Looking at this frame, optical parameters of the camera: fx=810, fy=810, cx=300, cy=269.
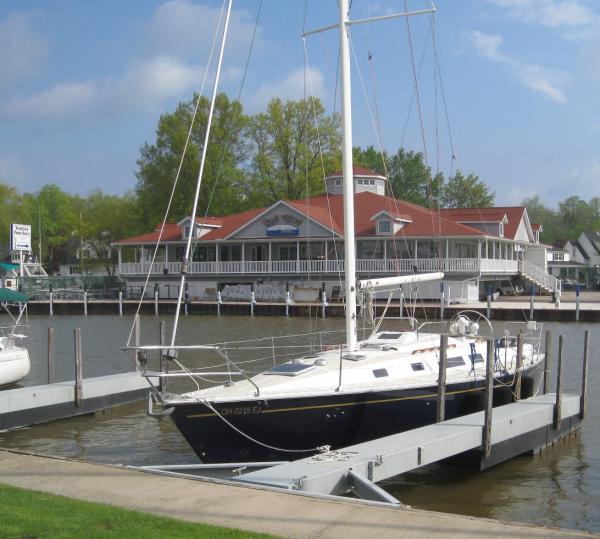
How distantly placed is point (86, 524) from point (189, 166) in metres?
68.7

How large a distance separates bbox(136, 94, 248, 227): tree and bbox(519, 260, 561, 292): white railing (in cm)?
2933

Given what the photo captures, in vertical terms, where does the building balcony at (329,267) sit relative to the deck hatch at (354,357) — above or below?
above

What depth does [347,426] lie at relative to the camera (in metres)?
14.8

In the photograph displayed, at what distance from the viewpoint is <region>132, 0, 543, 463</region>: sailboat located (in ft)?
45.4

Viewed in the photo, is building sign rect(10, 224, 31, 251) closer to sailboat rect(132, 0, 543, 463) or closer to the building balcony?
the building balcony

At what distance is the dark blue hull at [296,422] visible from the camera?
544 inches

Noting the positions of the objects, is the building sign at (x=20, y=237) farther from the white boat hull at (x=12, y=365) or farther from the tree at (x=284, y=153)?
the tree at (x=284, y=153)

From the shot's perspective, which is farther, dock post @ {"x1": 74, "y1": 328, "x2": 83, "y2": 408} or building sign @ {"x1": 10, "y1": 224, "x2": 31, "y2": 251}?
building sign @ {"x1": 10, "y1": 224, "x2": 31, "y2": 251}

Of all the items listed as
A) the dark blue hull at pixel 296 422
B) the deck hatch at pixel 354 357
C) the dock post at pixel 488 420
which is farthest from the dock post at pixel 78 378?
the dock post at pixel 488 420

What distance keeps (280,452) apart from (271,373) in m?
1.80

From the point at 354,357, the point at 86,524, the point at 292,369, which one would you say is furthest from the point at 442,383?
the point at 86,524

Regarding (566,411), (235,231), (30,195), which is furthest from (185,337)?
(30,195)

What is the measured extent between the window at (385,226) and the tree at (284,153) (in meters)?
23.8

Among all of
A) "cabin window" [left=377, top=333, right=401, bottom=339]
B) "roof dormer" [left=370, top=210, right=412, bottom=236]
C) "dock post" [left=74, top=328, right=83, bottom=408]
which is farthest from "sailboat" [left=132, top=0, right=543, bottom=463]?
"roof dormer" [left=370, top=210, right=412, bottom=236]
